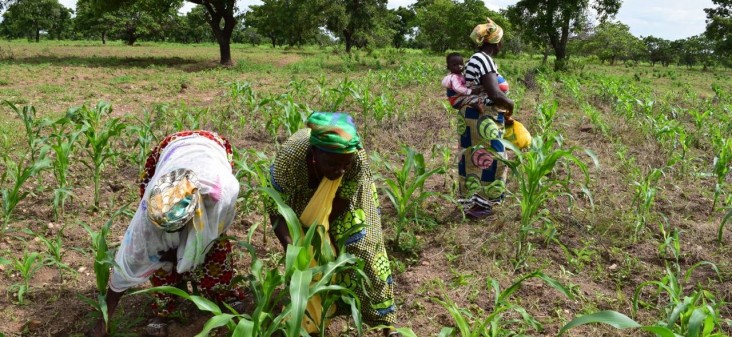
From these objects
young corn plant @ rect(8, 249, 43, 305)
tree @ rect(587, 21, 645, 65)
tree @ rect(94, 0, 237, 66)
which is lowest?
young corn plant @ rect(8, 249, 43, 305)

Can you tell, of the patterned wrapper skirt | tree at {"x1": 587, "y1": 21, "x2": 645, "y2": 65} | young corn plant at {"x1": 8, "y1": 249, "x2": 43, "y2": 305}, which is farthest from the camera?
tree at {"x1": 587, "y1": 21, "x2": 645, "y2": 65}

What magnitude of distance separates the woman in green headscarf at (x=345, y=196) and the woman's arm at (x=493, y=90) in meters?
1.26

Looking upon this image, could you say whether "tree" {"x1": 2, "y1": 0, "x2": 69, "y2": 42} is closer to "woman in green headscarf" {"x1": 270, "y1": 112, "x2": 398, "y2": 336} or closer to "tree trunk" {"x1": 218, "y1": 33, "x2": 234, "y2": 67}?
"tree trunk" {"x1": 218, "y1": 33, "x2": 234, "y2": 67}

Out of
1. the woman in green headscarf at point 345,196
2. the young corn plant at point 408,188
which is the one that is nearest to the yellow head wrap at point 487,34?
the young corn plant at point 408,188

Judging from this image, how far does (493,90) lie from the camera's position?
3057 millimetres

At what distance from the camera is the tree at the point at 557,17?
14500 mm

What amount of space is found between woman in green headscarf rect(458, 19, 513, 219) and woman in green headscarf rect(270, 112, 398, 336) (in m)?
1.07

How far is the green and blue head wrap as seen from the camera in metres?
1.68

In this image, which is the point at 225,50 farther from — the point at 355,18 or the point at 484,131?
the point at 484,131

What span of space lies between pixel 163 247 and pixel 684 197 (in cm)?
388

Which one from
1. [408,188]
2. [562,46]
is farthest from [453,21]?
[408,188]

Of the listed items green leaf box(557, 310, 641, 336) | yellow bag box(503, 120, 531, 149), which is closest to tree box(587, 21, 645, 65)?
yellow bag box(503, 120, 531, 149)

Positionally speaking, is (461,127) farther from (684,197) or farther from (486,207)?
(684,197)

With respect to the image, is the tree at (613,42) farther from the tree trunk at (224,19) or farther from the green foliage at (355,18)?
the tree trunk at (224,19)
